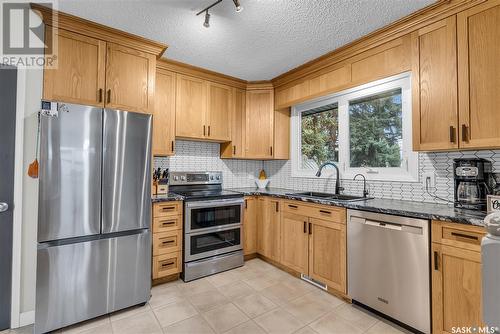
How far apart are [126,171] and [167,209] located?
0.65 metres

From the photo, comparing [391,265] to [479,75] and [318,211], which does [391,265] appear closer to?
[318,211]

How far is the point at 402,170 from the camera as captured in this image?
8.18ft

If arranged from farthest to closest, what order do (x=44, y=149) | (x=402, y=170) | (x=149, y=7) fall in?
(x=402, y=170) < (x=149, y=7) < (x=44, y=149)

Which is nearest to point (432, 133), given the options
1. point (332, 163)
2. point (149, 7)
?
point (332, 163)

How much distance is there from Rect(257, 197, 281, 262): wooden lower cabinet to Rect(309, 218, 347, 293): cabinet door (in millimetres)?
530

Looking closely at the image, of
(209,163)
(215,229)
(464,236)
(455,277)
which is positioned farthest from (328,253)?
(209,163)

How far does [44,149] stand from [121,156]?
0.51 metres

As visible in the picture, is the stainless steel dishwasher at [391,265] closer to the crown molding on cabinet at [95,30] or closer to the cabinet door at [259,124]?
the cabinet door at [259,124]

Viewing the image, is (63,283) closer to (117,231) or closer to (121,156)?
(117,231)

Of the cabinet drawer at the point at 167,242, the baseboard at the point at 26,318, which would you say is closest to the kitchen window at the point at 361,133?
the cabinet drawer at the point at 167,242

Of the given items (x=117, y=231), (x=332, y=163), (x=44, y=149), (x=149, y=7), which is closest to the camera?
(x=44, y=149)

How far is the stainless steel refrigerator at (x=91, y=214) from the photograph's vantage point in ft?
6.10

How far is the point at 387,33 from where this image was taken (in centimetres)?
225

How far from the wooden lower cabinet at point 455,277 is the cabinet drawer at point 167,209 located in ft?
7.37
